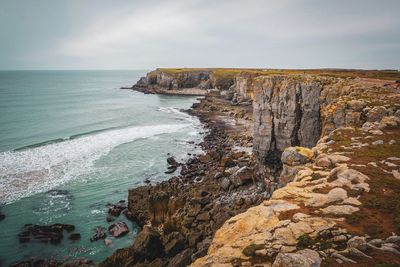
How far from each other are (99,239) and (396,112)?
28635 mm

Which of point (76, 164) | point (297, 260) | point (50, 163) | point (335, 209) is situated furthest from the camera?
point (76, 164)

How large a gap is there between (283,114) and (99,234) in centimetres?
2688

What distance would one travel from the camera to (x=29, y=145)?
56.8m

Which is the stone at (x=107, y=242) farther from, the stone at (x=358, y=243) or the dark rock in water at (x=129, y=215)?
the stone at (x=358, y=243)

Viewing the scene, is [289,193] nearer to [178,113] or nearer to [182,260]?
[182,260]

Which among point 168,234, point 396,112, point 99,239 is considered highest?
point 396,112

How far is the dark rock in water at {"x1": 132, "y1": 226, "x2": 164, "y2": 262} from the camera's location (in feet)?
73.0

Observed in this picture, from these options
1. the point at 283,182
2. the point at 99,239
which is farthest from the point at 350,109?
the point at 99,239

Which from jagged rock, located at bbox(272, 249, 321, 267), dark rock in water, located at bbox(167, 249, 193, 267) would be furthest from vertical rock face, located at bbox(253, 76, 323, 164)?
jagged rock, located at bbox(272, 249, 321, 267)

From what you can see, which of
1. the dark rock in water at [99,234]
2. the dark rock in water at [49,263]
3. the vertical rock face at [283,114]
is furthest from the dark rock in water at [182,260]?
the vertical rock face at [283,114]

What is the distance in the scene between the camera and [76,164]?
47.9 metres

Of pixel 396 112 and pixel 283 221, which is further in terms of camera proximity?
pixel 396 112

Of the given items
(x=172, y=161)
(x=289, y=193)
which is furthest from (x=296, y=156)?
(x=172, y=161)

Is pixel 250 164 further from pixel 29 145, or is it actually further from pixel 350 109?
pixel 29 145
